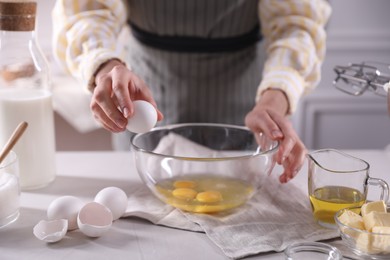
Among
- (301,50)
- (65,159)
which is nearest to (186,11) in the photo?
(301,50)

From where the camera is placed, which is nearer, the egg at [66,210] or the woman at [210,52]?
the egg at [66,210]

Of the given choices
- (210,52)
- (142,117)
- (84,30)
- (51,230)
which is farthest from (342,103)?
(51,230)

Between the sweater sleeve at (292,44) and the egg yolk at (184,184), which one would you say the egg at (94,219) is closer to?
the egg yolk at (184,184)

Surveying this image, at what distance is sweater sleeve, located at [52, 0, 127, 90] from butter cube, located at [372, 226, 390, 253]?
0.60m

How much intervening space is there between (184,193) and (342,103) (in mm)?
1622

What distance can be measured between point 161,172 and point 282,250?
25cm

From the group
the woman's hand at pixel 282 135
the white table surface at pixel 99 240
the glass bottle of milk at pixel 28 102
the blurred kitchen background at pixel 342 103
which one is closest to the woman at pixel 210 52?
the woman's hand at pixel 282 135

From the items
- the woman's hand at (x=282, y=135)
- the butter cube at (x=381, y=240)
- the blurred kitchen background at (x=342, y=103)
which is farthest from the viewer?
the blurred kitchen background at (x=342, y=103)

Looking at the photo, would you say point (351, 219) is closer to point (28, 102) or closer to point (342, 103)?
point (28, 102)

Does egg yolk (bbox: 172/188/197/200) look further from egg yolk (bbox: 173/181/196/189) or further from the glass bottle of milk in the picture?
the glass bottle of milk

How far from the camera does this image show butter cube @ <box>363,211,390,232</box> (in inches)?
29.5

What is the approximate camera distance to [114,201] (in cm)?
87

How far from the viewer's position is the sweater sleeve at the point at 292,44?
116 centimetres

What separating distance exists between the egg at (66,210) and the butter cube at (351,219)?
0.38m
